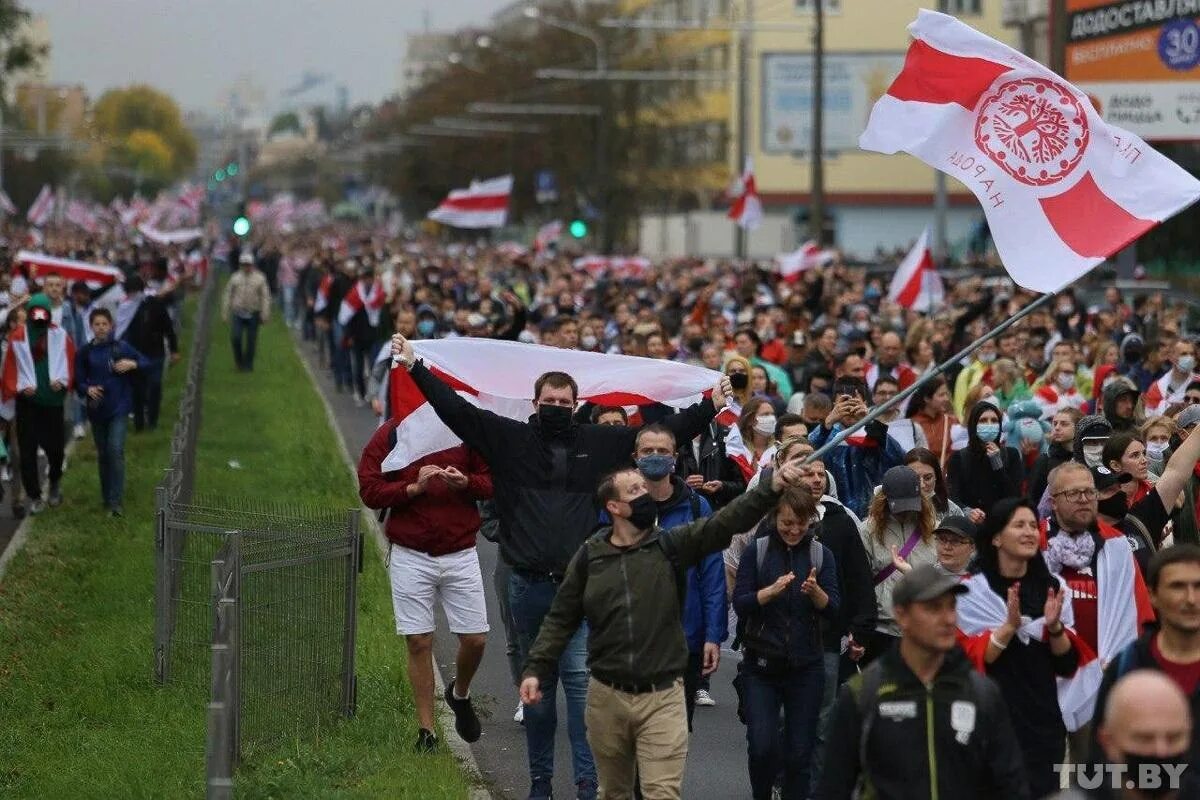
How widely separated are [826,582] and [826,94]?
7682cm

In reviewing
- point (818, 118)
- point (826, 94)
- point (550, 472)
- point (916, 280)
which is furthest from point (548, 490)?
point (826, 94)

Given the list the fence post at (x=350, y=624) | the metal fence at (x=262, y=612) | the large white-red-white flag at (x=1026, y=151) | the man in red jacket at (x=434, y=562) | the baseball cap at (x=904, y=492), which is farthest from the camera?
the fence post at (x=350, y=624)

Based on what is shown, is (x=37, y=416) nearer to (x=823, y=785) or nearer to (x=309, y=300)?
(x=823, y=785)

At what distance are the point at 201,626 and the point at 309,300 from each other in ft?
102

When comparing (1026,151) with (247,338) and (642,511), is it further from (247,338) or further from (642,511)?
(247,338)

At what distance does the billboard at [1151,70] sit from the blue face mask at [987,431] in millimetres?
23542

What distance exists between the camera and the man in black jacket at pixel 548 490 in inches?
382

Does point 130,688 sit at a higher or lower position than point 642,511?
lower

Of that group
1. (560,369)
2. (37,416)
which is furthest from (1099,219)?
(37,416)

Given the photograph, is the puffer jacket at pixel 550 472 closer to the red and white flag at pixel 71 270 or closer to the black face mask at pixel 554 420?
the black face mask at pixel 554 420

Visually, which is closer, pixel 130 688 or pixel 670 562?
pixel 670 562

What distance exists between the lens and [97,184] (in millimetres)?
175250

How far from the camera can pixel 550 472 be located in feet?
32.1

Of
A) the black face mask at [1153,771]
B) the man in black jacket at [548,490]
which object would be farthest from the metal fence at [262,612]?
the black face mask at [1153,771]
